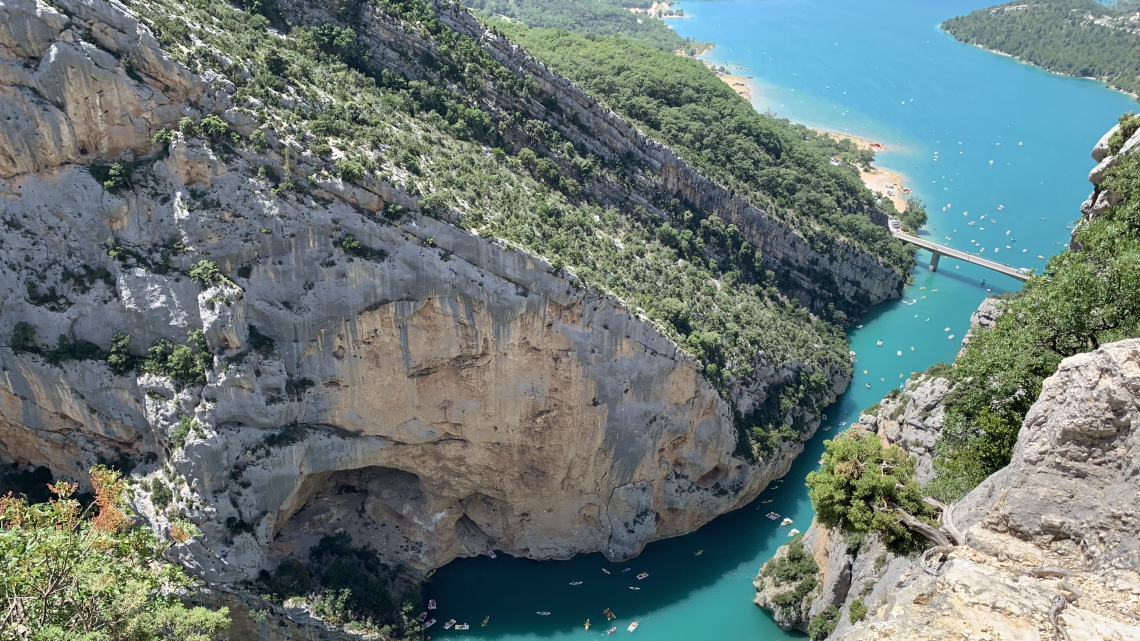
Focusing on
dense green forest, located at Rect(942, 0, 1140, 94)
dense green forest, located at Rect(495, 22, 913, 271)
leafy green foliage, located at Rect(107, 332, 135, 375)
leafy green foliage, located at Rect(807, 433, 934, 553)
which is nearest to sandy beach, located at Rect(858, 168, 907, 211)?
dense green forest, located at Rect(495, 22, 913, 271)

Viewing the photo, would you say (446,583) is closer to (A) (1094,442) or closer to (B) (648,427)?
(B) (648,427)

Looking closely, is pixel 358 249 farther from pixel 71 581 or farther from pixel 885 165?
pixel 885 165

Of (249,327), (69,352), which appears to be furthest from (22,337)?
(249,327)

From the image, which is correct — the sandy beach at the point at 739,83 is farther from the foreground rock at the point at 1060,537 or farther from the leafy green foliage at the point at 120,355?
the foreground rock at the point at 1060,537

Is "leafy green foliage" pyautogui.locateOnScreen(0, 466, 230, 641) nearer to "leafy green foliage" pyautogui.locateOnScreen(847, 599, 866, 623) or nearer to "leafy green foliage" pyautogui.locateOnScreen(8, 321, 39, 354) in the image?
"leafy green foliage" pyautogui.locateOnScreen(8, 321, 39, 354)

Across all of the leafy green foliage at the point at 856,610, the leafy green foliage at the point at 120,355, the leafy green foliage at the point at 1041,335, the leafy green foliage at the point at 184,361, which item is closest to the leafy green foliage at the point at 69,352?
the leafy green foliage at the point at 120,355

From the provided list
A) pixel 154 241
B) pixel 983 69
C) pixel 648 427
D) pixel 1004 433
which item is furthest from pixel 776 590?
pixel 983 69
